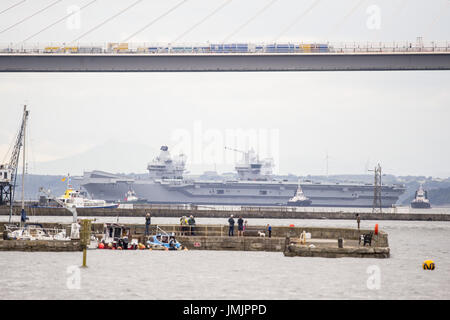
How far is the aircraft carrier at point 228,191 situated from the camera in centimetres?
13350

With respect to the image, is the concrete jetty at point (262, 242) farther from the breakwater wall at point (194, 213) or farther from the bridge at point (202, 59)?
the breakwater wall at point (194, 213)

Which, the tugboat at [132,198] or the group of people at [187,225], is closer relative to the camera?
the group of people at [187,225]

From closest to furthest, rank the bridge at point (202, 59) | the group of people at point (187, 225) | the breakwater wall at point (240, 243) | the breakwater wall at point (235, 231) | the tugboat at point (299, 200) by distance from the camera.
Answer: the breakwater wall at point (240, 243) → the group of people at point (187, 225) → the breakwater wall at point (235, 231) → the bridge at point (202, 59) → the tugboat at point (299, 200)

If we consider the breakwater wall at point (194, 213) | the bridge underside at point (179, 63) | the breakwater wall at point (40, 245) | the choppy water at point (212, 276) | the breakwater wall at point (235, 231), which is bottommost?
the choppy water at point (212, 276)

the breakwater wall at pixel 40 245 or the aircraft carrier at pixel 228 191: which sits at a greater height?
the aircraft carrier at pixel 228 191

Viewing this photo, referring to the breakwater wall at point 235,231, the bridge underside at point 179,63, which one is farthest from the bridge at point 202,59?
the breakwater wall at point 235,231

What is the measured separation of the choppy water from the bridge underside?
30.0 meters

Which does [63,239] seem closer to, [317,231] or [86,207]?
[317,231]

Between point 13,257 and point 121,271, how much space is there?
6.83m

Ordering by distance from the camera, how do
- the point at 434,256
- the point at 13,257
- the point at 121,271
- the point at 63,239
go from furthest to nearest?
the point at 434,256 → the point at 63,239 → the point at 13,257 → the point at 121,271

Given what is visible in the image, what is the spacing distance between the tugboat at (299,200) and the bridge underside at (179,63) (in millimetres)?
68482
